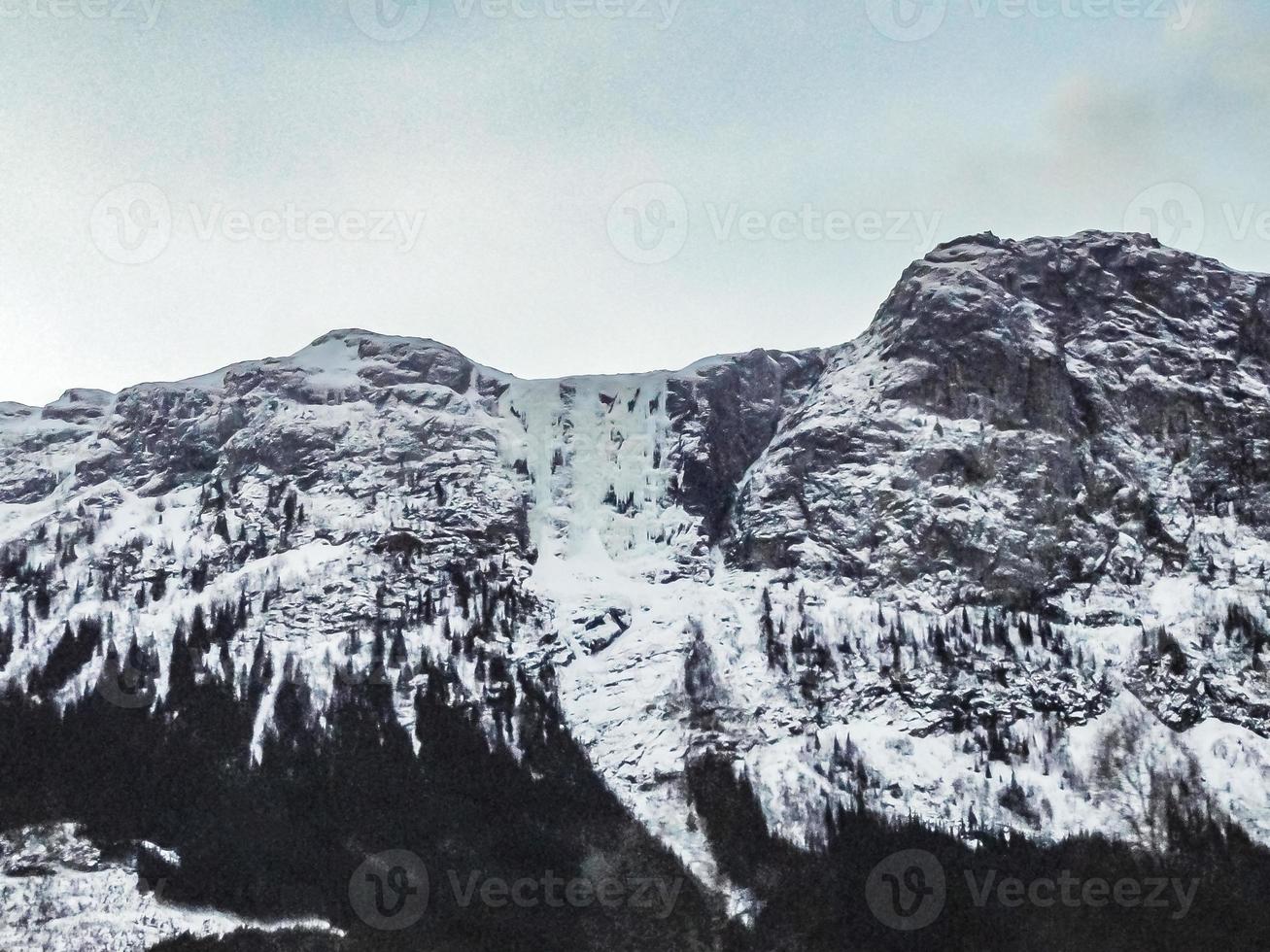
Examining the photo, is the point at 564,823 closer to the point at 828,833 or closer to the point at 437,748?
the point at 437,748

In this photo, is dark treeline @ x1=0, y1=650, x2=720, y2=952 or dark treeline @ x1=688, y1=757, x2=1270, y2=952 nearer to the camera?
dark treeline @ x1=688, y1=757, x2=1270, y2=952

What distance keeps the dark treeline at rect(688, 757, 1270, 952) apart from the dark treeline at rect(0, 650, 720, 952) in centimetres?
938

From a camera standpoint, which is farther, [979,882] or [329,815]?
[329,815]

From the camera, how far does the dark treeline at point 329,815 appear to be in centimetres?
17150

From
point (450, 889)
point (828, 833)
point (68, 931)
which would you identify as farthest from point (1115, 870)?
point (68, 931)

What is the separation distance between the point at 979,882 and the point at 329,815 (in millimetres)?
81763

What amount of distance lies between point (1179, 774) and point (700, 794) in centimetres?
6420

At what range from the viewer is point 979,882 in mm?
176125

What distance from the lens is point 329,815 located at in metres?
184

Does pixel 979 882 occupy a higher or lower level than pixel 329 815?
lower

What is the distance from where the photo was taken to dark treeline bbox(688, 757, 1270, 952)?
168000mm

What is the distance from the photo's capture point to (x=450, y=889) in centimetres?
17750

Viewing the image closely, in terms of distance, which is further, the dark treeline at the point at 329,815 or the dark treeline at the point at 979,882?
the dark treeline at the point at 329,815

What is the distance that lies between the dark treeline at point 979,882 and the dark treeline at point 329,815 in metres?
9.38
